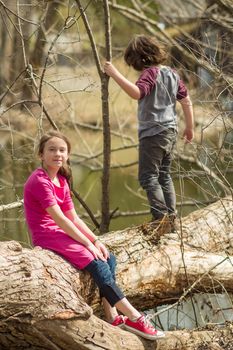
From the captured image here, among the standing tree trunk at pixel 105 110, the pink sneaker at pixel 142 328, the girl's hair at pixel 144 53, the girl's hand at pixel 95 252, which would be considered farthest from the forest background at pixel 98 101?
the pink sneaker at pixel 142 328

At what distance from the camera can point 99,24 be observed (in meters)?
11.2

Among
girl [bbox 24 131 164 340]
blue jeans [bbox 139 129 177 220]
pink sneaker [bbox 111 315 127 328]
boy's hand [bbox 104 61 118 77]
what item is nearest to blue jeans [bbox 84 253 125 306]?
girl [bbox 24 131 164 340]

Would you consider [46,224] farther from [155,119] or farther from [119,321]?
[155,119]

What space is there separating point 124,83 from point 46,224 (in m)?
1.03

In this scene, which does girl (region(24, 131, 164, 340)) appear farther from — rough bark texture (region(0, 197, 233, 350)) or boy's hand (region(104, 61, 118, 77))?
boy's hand (region(104, 61, 118, 77))

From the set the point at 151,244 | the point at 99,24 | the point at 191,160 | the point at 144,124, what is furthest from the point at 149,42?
the point at 99,24

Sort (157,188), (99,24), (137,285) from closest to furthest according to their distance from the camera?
1. (137,285)
2. (157,188)
3. (99,24)

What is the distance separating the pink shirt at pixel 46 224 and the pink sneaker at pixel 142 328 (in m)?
0.36

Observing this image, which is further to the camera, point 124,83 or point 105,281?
point 124,83

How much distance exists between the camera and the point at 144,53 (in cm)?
471

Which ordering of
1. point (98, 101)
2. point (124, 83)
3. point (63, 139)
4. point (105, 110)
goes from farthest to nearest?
1. point (98, 101)
2. point (105, 110)
3. point (124, 83)
4. point (63, 139)

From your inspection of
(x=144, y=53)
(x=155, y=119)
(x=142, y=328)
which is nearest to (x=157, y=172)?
(x=155, y=119)

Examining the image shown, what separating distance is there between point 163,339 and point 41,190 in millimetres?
946

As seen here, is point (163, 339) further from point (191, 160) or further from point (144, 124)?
point (191, 160)
